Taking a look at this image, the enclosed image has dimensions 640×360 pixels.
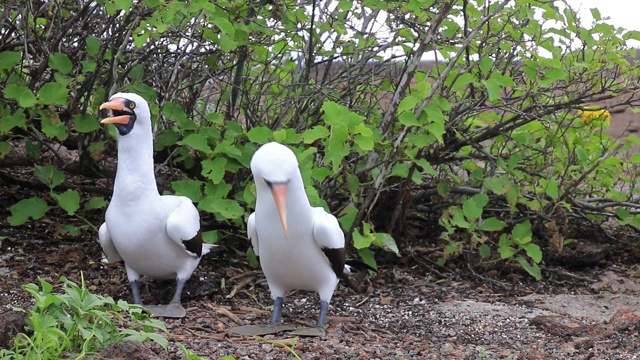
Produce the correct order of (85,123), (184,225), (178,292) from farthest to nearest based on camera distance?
(85,123) → (178,292) → (184,225)

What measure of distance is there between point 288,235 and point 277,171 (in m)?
0.42

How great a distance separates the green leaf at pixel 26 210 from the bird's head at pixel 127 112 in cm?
113

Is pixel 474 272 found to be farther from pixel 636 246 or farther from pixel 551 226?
pixel 636 246

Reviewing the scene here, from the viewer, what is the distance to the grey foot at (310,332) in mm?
4340

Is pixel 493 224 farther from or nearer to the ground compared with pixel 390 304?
farther from the ground

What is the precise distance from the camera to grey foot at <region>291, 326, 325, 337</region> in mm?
4340

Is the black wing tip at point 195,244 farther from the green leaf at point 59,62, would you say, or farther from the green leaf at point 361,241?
the green leaf at point 59,62

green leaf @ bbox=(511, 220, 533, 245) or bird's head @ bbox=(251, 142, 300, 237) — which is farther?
green leaf @ bbox=(511, 220, 533, 245)

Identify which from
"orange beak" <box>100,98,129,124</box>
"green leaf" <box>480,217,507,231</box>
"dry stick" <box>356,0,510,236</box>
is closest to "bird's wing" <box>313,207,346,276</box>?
"dry stick" <box>356,0,510,236</box>

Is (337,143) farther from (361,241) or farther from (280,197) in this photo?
(280,197)

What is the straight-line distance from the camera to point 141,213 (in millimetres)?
4637

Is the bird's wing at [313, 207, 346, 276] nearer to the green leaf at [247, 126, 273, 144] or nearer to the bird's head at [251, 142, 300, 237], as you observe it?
the bird's head at [251, 142, 300, 237]

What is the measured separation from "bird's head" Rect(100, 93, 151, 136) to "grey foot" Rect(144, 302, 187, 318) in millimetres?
894

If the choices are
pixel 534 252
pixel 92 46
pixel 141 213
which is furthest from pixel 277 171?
pixel 534 252
